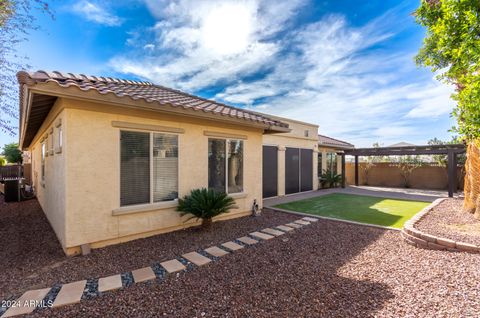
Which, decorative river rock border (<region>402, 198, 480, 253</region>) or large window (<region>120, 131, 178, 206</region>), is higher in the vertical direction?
large window (<region>120, 131, 178, 206</region>)

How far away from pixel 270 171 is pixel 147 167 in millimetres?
8135

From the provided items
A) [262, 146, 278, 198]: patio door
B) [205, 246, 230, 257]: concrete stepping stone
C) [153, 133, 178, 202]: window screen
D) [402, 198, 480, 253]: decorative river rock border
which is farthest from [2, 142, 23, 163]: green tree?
[402, 198, 480, 253]: decorative river rock border

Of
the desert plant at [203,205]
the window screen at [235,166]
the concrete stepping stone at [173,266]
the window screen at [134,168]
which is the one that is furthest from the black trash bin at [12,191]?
the concrete stepping stone at [173,266]

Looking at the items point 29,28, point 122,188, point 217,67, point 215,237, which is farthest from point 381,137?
point 29,28

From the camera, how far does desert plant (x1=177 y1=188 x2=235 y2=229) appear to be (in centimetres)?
626

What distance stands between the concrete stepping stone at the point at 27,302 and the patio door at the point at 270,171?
32.9ft

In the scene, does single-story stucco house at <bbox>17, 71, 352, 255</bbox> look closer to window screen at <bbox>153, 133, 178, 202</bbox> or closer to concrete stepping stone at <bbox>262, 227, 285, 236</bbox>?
window screen at <bbox>153, 133, 178, 202</bbox>

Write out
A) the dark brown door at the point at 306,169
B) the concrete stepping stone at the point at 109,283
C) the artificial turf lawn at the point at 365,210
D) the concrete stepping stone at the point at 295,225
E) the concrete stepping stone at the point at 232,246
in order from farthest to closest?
the dark brown door at the point at 306,169 < the artificial turf lawn at the point at 365,210 < the concrete stepping stone at the point at 295,225 < the concrete stepping stone at the point at 232,246 < the concrete stepping stone at the point at 109,283

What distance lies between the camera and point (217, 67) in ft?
38.2

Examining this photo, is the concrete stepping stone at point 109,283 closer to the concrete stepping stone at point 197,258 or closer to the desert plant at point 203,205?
the concrete stepping stone at point 197,258

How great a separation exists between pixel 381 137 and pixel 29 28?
98.6 feet

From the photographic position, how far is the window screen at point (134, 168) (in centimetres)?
556

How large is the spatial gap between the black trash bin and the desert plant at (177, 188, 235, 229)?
11.8m

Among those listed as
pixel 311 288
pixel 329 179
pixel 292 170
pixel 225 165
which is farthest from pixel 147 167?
pixel 329 179
